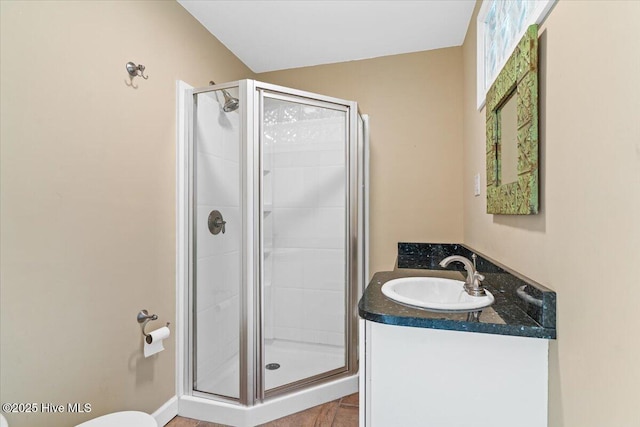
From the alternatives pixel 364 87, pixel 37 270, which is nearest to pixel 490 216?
pixel 364 87

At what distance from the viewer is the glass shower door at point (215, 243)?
1.84 meters

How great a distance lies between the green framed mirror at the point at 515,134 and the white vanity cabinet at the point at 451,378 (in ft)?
1.50

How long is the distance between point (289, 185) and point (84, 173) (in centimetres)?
111

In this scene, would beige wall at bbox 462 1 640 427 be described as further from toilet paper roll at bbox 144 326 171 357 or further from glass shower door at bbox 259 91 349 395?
toilet paper roll at bbox 144 326 171 357

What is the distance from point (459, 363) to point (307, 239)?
1.34 m

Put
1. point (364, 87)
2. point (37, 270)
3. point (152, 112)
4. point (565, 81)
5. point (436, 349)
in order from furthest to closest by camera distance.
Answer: point (364, 87) → point (152, 112) → point (37, 270) → point (436, 349) → point (565, 81)

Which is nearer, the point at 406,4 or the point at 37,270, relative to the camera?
the point at 37,270

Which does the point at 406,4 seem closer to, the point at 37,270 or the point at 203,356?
the point at 37,270

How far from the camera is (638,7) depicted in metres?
0.57

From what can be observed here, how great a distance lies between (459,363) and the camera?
1018 mm

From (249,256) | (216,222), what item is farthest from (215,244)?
(249,256)

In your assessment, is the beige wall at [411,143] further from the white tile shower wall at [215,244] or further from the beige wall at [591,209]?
the beige wall at [591,209]

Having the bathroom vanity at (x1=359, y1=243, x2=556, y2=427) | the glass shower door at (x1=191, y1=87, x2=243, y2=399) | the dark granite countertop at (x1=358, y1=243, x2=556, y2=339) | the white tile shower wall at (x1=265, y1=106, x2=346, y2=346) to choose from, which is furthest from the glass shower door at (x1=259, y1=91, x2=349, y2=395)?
the bathroom vanity at (x1=359, y1=243, x2=556, y2=427)

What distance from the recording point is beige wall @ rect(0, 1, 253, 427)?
114cm
